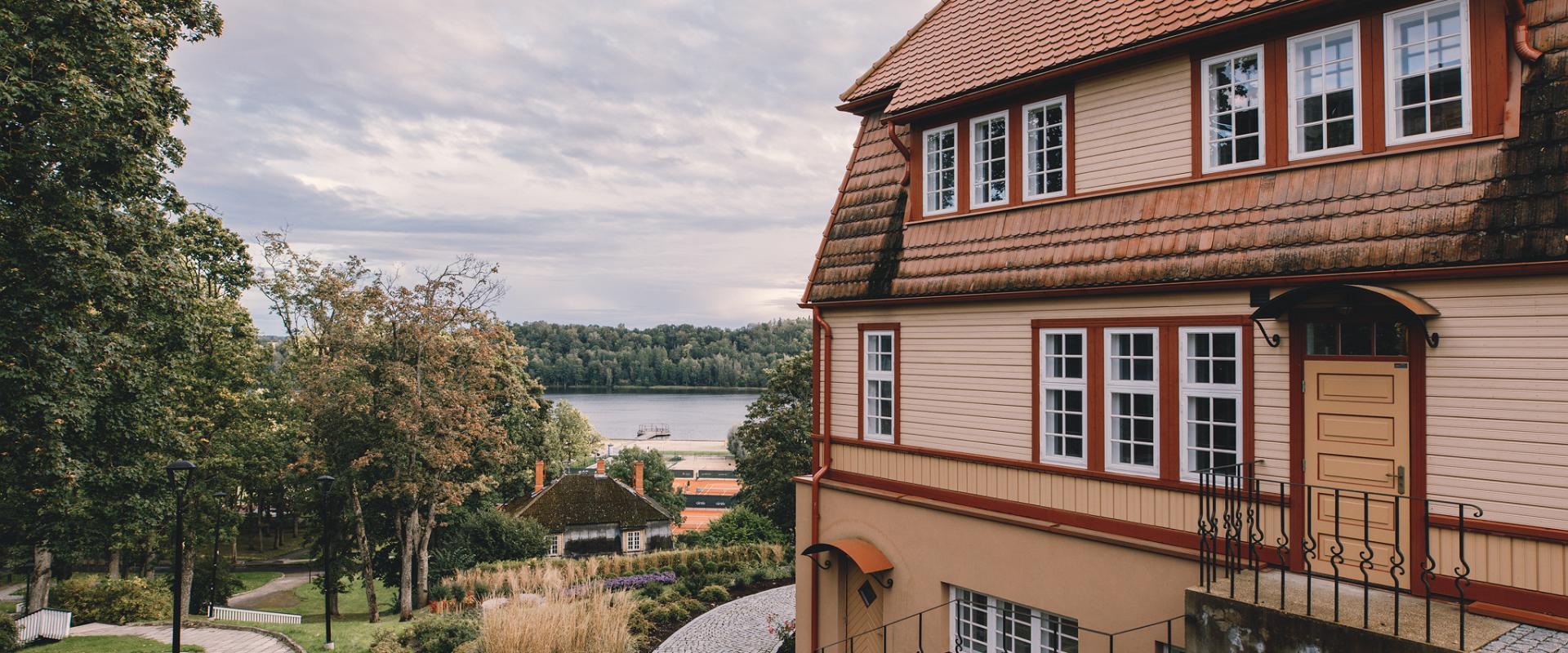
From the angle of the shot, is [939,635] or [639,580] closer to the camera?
[939,635]

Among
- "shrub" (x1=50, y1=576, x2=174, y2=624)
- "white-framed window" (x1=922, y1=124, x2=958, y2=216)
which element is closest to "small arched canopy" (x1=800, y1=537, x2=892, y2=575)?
"white-framed window" (x1=922, y1=124, x2=958, y2=216)

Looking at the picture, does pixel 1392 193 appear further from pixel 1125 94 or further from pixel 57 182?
pixel 57 182

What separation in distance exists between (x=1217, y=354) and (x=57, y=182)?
1668 centimetres

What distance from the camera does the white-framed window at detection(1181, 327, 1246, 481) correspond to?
23.6 feet

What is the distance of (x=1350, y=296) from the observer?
20.7 ft

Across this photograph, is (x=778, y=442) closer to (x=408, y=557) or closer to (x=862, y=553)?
(x=408, y=557)

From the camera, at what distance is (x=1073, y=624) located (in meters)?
8.19

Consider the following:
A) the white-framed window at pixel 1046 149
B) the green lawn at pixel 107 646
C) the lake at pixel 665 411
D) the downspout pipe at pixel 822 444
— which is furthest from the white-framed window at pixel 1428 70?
the lake at pixel 665 411

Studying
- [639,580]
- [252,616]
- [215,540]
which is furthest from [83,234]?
[215,540]

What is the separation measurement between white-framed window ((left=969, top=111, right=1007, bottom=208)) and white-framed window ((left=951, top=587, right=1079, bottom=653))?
4884 millimetres

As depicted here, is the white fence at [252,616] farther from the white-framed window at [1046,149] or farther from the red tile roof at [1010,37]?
the white-framed window at [1046,149]

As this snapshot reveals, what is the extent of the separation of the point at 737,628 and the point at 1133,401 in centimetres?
1186

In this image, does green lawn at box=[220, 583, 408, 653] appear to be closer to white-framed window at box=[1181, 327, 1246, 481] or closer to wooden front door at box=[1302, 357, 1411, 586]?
white-framed window at box=[1181, 327, 1246, 481]

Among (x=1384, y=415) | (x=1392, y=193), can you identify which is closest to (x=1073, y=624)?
(x=1384, y=415)
